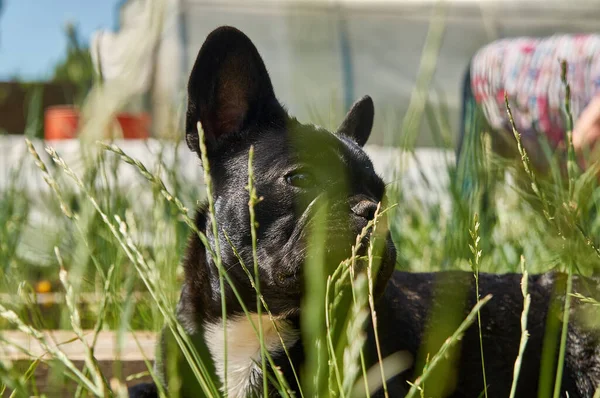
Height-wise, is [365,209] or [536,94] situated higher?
[536,94]

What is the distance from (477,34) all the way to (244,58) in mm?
4831

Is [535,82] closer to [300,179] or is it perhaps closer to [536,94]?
[536,94]

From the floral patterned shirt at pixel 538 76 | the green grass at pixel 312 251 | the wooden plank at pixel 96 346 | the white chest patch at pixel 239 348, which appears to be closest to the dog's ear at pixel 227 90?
the green grass at pixel 312 251

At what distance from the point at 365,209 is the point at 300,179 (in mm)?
193

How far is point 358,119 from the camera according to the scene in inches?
81.0

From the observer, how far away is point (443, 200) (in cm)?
268

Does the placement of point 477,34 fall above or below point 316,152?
above

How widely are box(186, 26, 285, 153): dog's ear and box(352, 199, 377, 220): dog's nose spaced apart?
46 centimetres

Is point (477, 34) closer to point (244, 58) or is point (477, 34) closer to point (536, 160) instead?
point (536, 160)

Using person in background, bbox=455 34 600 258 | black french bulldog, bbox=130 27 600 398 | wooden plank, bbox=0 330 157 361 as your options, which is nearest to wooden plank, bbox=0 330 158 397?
wooden plank, bbox=0 330 157 361

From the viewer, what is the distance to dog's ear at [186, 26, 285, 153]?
64.2 inches

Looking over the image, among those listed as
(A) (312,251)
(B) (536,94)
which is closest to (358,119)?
(A) (312,251)

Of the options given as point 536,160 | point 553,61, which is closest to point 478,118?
point 536,160

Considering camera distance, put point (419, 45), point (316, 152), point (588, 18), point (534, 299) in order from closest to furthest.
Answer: point (316, 152) → point (534, 299) → point (588, 18) → point (419, 45)
